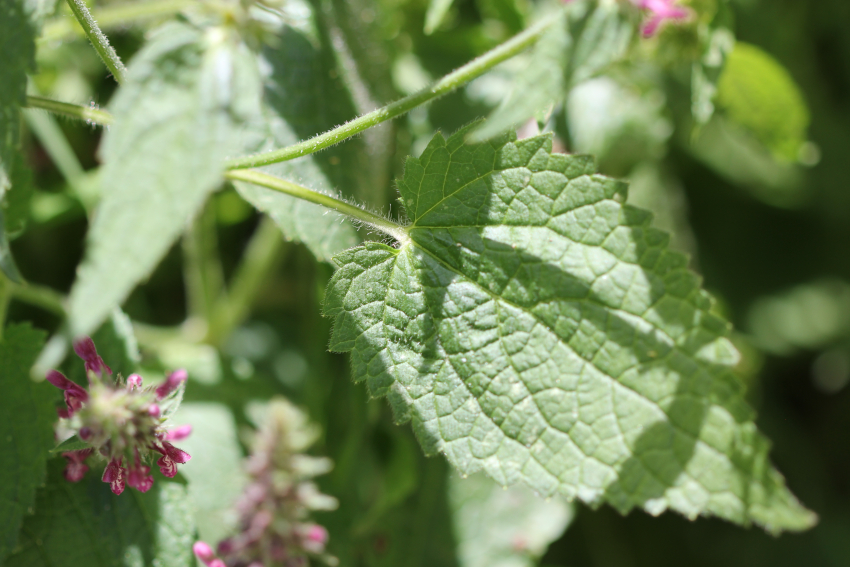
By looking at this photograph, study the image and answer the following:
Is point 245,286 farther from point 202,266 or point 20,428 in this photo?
point 20,428

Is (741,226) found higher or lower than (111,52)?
lower

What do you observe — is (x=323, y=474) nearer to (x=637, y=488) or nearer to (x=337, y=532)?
(x=337, y=532)

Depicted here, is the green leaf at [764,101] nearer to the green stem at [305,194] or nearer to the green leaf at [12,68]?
the green stem at [305,194]

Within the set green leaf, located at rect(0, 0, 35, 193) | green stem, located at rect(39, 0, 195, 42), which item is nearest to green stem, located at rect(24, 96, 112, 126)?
green leaf, located at rect(0, 0, 35, 193)

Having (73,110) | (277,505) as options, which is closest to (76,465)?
(277,505)

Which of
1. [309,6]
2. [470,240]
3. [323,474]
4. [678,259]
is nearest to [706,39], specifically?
[678,259]

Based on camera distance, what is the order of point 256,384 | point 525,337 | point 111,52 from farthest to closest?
point 256,384 → point 525,337 → point 111,52
